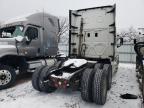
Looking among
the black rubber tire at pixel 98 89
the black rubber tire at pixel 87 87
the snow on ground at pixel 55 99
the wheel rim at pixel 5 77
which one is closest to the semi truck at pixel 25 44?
the wheel rim at pixel 5 77

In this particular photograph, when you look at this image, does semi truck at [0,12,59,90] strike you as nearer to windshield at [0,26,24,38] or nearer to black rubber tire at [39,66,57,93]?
windshield at [0,26,24,38]

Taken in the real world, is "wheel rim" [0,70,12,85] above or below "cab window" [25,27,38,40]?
below

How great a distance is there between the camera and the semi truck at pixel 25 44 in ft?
22.2

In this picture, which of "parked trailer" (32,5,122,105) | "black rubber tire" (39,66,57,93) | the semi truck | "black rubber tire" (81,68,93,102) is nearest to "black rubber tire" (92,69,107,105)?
"black rubber tire" (81,68,93,102)

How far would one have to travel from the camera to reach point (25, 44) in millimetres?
7645

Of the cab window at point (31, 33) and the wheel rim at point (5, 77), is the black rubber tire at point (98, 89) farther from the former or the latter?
the cab window at point (31, 33)

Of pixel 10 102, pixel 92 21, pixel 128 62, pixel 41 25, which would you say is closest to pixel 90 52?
pixel 92 21

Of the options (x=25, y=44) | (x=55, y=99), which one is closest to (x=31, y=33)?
(x=25, y=44)

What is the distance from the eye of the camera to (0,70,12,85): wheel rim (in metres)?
6.43

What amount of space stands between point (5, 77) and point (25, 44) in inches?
69.6

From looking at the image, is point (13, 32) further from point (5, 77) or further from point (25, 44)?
point (5, 77)

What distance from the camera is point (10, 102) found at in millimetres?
5129

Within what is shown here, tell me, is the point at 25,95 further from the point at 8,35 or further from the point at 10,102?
the point at 8,35

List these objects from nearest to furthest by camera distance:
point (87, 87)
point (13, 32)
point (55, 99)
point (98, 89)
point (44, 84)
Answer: point (98, 89)
point (87, 87)
point (55, 99)
point (44, 84)
point (13, 32)
